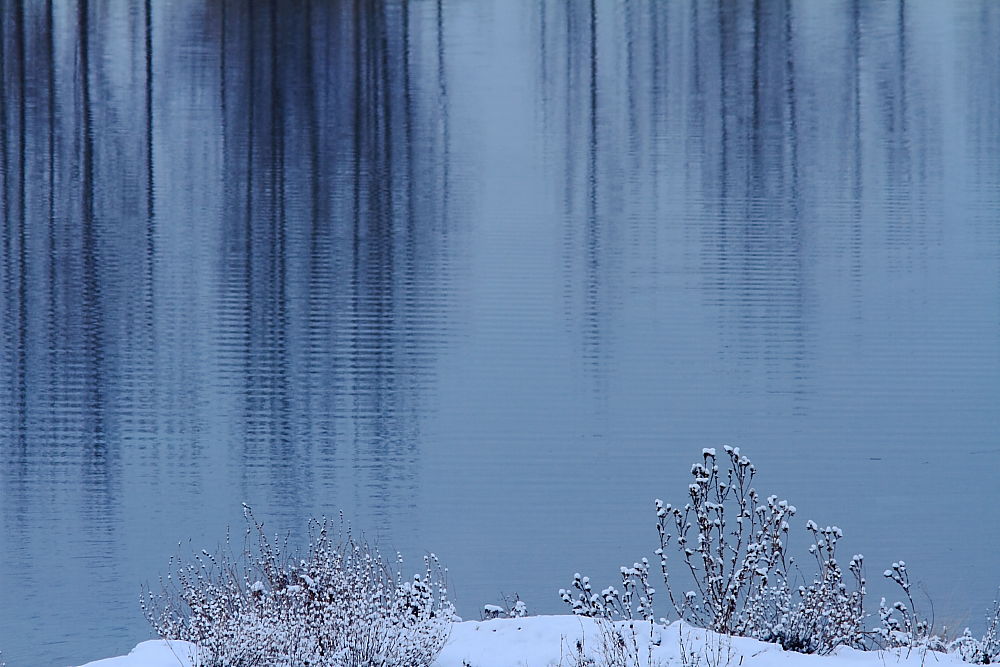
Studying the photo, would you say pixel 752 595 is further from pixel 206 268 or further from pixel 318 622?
pixel 206 268

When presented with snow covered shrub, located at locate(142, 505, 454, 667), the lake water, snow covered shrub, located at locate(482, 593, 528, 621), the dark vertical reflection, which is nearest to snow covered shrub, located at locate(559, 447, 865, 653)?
snow covered shrub, located at locate(482, 593, 528, 621)

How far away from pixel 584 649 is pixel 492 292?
Result: 8421 millimetres

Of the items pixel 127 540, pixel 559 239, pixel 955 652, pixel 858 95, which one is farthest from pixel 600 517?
pixel 858 95

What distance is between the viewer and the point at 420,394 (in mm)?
10289

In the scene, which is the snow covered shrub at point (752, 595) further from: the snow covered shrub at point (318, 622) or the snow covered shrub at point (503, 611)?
the snow covered shrub at point (318, 622)

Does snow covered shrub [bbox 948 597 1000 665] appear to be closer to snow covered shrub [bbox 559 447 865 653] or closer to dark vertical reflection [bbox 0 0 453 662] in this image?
snow covered shrub [bbox 559 447 865 653]

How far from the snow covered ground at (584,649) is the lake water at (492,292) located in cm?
116

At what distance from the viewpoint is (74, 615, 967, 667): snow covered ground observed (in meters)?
4.80

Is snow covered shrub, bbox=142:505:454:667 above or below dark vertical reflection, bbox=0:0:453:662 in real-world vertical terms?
below

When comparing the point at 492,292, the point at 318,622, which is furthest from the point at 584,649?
the point at 492,292

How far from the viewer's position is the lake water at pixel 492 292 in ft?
26.5

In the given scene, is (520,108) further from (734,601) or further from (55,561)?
(734,601)

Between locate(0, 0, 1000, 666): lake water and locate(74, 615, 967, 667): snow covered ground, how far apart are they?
116 centimetres

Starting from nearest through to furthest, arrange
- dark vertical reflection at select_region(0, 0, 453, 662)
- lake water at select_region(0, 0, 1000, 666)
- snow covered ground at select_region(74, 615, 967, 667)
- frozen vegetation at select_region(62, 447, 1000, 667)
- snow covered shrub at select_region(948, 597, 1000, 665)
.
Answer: snow covered ground at select_region(74, 615, 967, 667)
frozen vegetation at select_region(62, 447, 1000, 667)
snow covered shrub at select_region(948, 597, 1000, 665)
lake water at select_region(0, 0, 1000, 666)
dark vertical reflection at select_region(0, 0, 453, 662)
